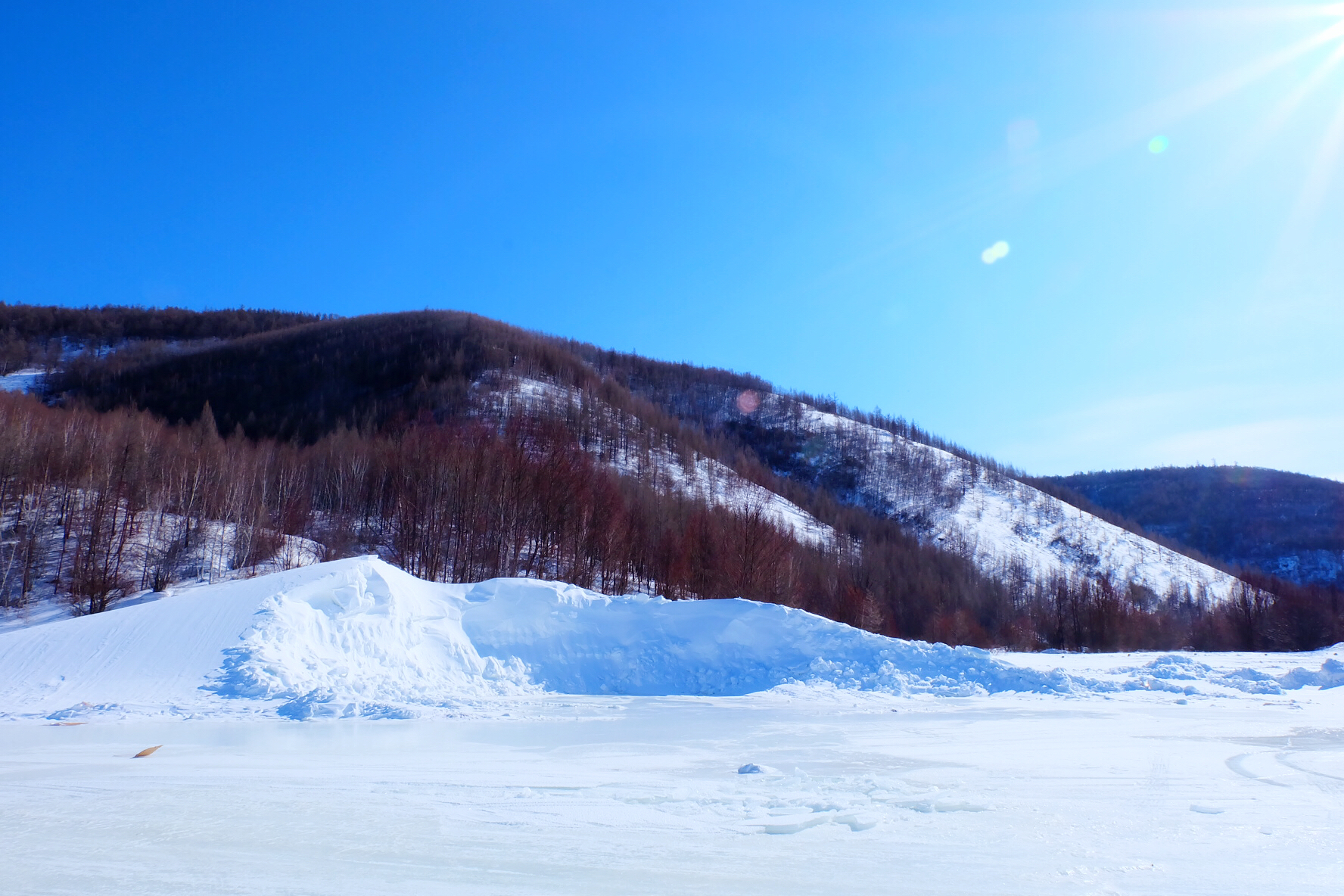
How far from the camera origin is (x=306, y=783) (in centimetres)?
627

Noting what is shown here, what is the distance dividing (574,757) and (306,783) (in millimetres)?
2573

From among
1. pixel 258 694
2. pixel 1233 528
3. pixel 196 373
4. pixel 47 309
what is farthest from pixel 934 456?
pixel 47 309

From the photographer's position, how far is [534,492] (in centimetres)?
3788

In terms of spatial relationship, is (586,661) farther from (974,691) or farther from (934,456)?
(934,456)

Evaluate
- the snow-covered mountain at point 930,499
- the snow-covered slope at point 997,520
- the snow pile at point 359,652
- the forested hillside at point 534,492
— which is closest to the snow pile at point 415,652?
the snow pile at point 359,652

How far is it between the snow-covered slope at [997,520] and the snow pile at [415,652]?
251 feet

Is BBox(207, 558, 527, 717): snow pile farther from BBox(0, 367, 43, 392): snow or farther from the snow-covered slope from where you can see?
BBox(0, 367, 43, 392): snow

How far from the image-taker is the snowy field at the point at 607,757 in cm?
414

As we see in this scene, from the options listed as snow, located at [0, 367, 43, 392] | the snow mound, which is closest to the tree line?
the snow mound

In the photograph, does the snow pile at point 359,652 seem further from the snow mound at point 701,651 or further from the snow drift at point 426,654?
the snow mound at point 701,651

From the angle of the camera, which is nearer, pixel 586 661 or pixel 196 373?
pixel 586 661

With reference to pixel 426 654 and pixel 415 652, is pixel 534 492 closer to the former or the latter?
pixel 426 654

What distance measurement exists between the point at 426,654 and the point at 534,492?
2365cm

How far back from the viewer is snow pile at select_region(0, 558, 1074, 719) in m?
11.8
